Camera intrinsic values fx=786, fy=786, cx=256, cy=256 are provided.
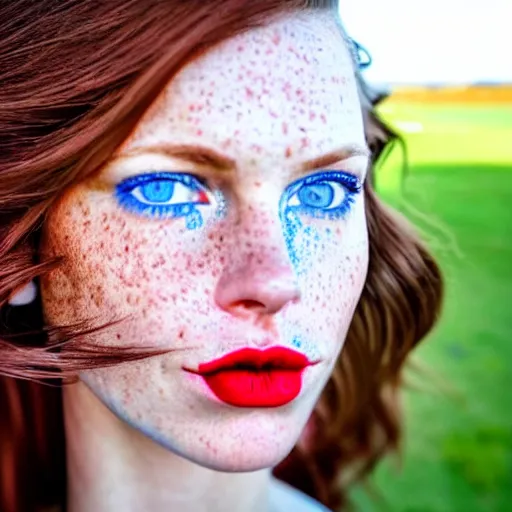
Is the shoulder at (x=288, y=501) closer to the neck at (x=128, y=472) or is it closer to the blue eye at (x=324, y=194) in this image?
the neck at (x=128, y=472)

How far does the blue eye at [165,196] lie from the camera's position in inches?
26.5

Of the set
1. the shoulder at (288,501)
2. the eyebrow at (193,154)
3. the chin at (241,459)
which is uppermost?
the eyebrow at (193,154)

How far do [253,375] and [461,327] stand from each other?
115 cm

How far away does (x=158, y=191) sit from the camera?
677 millimetres

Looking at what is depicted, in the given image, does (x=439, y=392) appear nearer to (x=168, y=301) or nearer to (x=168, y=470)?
(x=168, y=470)

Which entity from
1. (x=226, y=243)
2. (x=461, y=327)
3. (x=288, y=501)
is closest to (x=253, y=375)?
(x=226, y=243)

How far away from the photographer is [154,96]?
65cm

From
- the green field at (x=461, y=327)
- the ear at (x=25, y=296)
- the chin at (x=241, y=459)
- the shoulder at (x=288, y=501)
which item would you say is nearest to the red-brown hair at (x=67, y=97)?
the ear at (x=25, y=296)

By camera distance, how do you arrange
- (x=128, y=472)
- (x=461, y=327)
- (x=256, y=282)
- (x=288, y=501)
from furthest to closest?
(x=461, y=327) → (x=288, y=501) → (x=128, y=472) → (x=256, y=282)

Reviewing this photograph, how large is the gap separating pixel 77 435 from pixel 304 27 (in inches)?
19.7

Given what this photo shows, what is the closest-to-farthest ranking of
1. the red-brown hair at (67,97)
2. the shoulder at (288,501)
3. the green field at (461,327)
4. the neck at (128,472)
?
the red-brown hair at (67,97) < the neck at (128,472) < the shoulder at (288,501) < the green field at (461,327)

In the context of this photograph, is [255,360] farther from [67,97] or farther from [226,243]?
[67,97]

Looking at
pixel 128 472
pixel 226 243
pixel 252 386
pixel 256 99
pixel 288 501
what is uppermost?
pixel 256 99

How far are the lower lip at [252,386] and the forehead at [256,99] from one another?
0.19 metres
